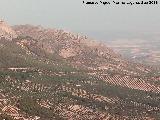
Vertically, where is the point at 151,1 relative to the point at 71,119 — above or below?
above

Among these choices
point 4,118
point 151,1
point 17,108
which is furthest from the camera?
point 17,108

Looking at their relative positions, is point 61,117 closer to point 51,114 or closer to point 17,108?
point 51,114

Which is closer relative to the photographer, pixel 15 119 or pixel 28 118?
pixel 15 119

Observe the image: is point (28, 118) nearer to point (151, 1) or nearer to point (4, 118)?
point (4, 118)

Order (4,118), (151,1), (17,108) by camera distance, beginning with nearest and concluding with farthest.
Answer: (4,118) → (151,1) → (17,108)

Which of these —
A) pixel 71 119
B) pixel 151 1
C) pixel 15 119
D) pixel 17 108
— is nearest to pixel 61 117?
pixel 71 119

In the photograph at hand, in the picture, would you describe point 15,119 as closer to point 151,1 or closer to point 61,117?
point 61,117

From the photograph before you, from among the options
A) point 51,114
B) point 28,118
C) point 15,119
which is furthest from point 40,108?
point 15,119

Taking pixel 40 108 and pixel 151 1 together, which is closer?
pixel 151 1

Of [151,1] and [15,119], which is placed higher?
[151,1]
